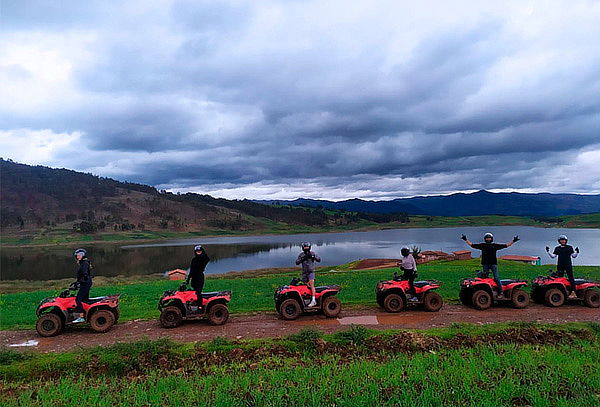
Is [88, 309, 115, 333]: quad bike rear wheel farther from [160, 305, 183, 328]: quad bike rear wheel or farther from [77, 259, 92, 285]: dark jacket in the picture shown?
[160, 305, 183, 328]: quad bike rear wheel

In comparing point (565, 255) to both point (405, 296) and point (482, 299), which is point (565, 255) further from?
point (405, 296)

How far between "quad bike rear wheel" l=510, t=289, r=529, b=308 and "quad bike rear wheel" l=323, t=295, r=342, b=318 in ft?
21.3

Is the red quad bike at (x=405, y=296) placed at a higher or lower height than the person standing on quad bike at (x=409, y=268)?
lower

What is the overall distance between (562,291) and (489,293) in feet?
9.69

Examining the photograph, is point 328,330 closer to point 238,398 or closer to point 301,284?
point 301,284

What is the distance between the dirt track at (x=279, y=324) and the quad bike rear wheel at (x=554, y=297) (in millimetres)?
295

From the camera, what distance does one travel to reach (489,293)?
14.7m

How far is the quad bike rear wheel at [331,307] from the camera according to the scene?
13688 mm

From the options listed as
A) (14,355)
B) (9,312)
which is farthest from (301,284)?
(9,312)

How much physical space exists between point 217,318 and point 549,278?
12.5m

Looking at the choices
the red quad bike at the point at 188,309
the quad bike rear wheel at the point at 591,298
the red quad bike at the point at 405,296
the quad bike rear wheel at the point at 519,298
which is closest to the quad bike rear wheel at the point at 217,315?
the red quad bike at the point at 188,309

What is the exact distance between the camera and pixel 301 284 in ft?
46.1

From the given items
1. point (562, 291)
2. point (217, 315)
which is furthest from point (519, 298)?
point (217, 315)

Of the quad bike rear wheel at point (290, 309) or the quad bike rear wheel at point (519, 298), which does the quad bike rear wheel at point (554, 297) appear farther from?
the quad bike rear wheel at point (290, 309)
